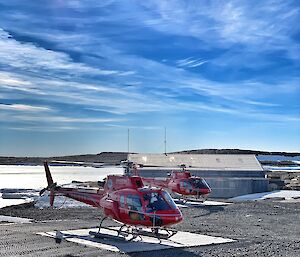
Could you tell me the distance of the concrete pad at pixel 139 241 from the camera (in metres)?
15.8

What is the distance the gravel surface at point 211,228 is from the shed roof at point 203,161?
41.7 ft

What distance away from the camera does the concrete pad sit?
15.8m

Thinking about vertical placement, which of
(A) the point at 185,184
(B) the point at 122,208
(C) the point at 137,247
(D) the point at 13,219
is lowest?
(C) the point at 137,247

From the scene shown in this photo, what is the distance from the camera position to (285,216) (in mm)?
25406

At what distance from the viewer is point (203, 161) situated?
1833 inches

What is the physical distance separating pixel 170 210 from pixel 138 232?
6.38 ft

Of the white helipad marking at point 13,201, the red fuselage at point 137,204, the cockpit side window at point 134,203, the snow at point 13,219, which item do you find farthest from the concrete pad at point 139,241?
the white helipad marking at point 13,201

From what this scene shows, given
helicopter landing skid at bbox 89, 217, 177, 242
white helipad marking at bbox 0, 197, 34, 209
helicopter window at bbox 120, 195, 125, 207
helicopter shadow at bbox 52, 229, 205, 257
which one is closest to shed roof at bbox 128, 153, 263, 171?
white helipad marking at bbox 0, 197, 34, 209

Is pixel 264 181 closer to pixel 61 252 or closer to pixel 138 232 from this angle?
pixel 138 232

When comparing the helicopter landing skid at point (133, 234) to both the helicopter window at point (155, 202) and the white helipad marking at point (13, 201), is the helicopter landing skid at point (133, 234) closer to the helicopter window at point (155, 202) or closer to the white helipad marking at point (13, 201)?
the helicopter window at point (155, 202)

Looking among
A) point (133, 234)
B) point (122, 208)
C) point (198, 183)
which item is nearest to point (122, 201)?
point (122, 208)

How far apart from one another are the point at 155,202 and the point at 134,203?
720 mm

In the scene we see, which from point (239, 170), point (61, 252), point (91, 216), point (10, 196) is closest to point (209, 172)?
point (239, 170)

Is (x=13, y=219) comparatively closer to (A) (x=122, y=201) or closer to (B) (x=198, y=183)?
(A) (x=122, y=201)
